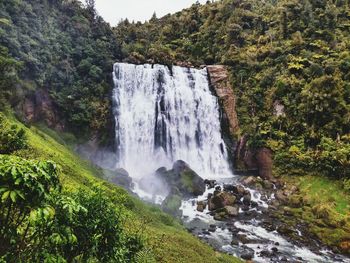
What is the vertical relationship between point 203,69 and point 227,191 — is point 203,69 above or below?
above

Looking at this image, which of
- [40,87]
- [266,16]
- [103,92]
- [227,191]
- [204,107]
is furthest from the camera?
[266,16]

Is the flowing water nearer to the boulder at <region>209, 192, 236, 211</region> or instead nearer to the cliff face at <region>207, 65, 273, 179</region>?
the cliff face at <region>207, 65, 273, 179</region>

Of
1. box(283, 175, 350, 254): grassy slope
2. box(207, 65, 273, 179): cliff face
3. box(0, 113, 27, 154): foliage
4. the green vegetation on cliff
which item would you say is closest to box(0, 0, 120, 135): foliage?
the green vegetation on cliff

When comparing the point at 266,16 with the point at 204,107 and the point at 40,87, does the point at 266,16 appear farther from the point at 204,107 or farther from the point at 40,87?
the point at 40,87

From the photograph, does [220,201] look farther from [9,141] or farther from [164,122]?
[9,141]

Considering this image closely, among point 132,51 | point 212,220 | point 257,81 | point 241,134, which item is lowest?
point 212,220

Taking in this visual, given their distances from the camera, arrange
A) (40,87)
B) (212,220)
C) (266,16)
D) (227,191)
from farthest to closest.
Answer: (266,16) → (40,87) → (227,191) → (212,220)

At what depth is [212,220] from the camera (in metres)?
27.2

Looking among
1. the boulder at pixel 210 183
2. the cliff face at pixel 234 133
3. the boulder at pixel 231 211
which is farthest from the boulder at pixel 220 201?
the cliff face at pixel 234 133

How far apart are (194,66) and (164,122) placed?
571 inches

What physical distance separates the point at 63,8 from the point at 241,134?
28235 millimetres

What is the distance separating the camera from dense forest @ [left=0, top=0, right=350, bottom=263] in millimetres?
15832

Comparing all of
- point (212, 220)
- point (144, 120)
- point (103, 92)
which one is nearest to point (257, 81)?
point (144, 120)

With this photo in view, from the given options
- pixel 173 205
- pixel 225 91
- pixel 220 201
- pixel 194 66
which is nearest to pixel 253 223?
pixel 220 201
